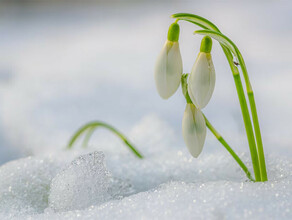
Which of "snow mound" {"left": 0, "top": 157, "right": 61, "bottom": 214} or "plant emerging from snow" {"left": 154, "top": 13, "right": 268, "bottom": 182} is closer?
"plant emerging from snow" {"left": 154, "top": 13, "right": 268, "bottom": 182}

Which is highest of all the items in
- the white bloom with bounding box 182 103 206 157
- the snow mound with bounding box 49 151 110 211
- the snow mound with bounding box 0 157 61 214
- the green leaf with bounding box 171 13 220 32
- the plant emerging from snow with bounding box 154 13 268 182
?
the green leaf with bounding box 171 13 220 32

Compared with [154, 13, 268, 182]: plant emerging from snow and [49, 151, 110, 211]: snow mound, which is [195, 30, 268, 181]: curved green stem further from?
[49, 151, 110, 211]: snow mound

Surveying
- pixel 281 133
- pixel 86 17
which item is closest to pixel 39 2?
pixel 86 17

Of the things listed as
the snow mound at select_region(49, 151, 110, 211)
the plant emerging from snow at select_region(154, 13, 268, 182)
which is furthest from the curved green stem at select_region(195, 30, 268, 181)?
the snow mound at select_region(49, 151, 110, 211)

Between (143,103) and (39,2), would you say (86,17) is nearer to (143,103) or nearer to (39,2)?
(39,2)

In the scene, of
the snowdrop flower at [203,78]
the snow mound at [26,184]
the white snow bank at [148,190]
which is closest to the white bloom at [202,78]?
the snowdrop flower at [203,78]

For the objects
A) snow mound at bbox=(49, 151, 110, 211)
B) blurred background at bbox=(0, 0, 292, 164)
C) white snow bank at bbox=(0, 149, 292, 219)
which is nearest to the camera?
white snow bank at bbox=(0, 149, 292, 219)

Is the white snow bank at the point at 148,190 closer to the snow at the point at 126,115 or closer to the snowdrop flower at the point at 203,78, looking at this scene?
the snow at the point at 126,115

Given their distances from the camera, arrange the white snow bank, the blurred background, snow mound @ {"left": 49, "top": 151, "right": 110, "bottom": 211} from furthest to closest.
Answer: the blurred background → snow mound @ {"left": 49, "top": 151, "right": 110, "bottom": 211} → the white snow bank

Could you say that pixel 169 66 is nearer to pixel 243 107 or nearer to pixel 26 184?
pixel 243 107
